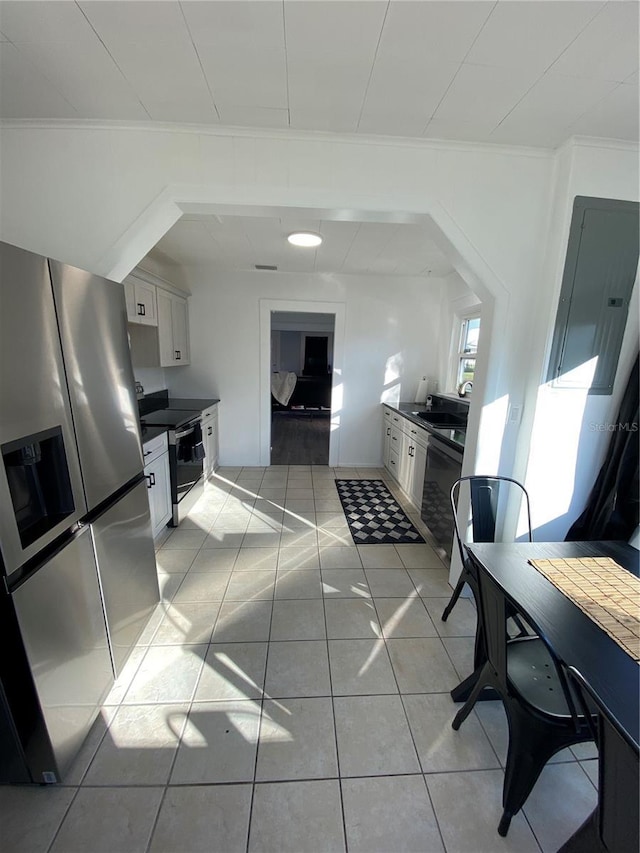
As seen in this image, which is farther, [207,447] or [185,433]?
[207,447]

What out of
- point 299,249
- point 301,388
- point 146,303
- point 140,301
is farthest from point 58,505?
point 301,388

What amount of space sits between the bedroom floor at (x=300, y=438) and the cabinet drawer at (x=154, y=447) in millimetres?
2157

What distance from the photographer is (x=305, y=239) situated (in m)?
2.78

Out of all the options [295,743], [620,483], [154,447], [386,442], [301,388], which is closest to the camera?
[295,743]

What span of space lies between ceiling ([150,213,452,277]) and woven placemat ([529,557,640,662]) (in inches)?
79.4

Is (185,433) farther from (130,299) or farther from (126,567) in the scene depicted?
(126,567)

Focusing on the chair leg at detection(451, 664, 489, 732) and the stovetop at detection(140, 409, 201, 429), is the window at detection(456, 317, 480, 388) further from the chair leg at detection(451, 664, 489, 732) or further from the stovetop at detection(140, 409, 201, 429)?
the chair leg at detection(451, 664, 489, 732)

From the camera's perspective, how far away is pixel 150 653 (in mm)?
1718

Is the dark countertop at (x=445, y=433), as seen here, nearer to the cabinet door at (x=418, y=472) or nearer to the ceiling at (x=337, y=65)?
the cabinet door at (x=418, y=472)

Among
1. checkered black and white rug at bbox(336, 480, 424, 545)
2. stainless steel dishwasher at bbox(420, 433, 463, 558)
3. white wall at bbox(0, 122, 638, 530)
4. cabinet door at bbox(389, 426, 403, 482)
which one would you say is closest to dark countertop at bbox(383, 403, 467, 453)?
stainless steel dishwasher at bbox(420, 433, 463, 558)

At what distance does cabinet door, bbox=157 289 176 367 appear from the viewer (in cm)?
329

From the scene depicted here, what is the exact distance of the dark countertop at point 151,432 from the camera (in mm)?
2400

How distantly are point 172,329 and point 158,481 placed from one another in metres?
1.84

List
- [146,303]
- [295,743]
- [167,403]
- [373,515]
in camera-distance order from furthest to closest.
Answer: [167,403] → [373,515] → [146,303] → [295,743]
